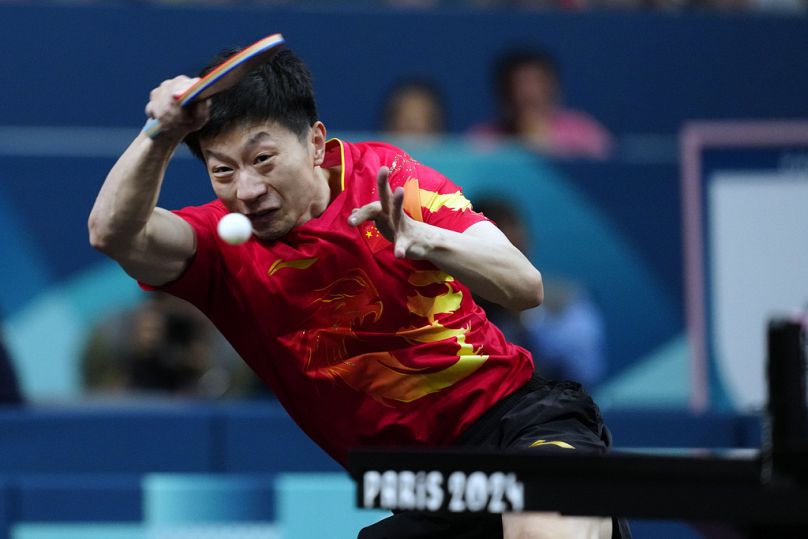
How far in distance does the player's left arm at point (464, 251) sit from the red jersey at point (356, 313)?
0.70ft

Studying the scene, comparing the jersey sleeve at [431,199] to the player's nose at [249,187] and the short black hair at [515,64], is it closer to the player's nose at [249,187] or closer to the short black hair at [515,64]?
the player's nose at [249,187]

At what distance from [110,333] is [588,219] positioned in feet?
9.46

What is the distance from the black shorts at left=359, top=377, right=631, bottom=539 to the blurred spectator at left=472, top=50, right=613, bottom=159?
4427mm

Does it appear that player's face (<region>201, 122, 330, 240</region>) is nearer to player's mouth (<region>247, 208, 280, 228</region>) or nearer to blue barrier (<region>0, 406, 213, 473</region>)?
player's mouth (<region>247, 208, 280, 228</region>)

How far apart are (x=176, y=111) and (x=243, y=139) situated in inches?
11.5

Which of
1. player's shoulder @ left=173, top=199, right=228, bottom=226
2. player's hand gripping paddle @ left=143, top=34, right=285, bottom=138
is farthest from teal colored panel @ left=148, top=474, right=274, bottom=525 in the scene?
player's hand gripping paddle @ left=143, top=34, right=285, bottom=138

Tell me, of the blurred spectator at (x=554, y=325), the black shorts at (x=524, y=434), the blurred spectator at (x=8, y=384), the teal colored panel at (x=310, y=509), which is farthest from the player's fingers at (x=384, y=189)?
the blurred spectator at (x=554, y=325)

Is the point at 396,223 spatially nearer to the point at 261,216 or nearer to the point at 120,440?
the point at 261,216

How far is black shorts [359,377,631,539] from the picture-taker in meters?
3.40

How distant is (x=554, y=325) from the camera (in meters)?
6.95

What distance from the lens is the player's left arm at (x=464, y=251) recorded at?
9.54 feet

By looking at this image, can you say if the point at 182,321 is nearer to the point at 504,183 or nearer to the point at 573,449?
the point at 504,183

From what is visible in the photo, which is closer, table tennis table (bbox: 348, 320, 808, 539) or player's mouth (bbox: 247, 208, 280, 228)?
table tennis table (bbox: 348, 320, 808, 539)

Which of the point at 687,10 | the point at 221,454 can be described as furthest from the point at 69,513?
the point at 687,10
